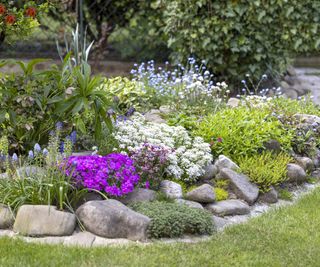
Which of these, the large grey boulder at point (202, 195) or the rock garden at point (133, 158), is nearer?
the rock garden at point (133, 158)

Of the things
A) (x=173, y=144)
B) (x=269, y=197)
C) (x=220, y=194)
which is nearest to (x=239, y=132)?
(x=173, y=144)

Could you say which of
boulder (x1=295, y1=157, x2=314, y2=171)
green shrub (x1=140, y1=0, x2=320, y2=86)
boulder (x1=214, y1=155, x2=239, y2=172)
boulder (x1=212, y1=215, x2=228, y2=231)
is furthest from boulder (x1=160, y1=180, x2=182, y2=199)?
green shrub (x1=140, y1=0, x2=320, y2=86)

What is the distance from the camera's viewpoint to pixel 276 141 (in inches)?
247

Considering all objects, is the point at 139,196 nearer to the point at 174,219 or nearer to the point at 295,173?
the point at 174,219

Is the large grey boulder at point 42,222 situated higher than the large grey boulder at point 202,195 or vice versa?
the large grey boulder at point 42,222

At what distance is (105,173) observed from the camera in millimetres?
5000

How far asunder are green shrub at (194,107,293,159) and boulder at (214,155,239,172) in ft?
0.61

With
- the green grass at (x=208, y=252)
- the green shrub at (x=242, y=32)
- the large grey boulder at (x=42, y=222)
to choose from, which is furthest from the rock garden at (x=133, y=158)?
the green shrub at (x=242, y=32)

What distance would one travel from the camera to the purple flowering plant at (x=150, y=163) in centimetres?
538

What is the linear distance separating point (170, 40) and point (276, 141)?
3.28m

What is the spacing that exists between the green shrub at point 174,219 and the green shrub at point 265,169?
937 millimetres

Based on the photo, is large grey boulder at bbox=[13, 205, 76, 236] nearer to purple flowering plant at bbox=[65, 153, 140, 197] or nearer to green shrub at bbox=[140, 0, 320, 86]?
purple flowering plant at bbox=[65, 153, 140, 197]

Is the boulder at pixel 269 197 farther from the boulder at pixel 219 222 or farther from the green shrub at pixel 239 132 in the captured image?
the boulder at pixel 219 222

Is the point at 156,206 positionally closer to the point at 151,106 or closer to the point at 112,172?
the point at 112,172
